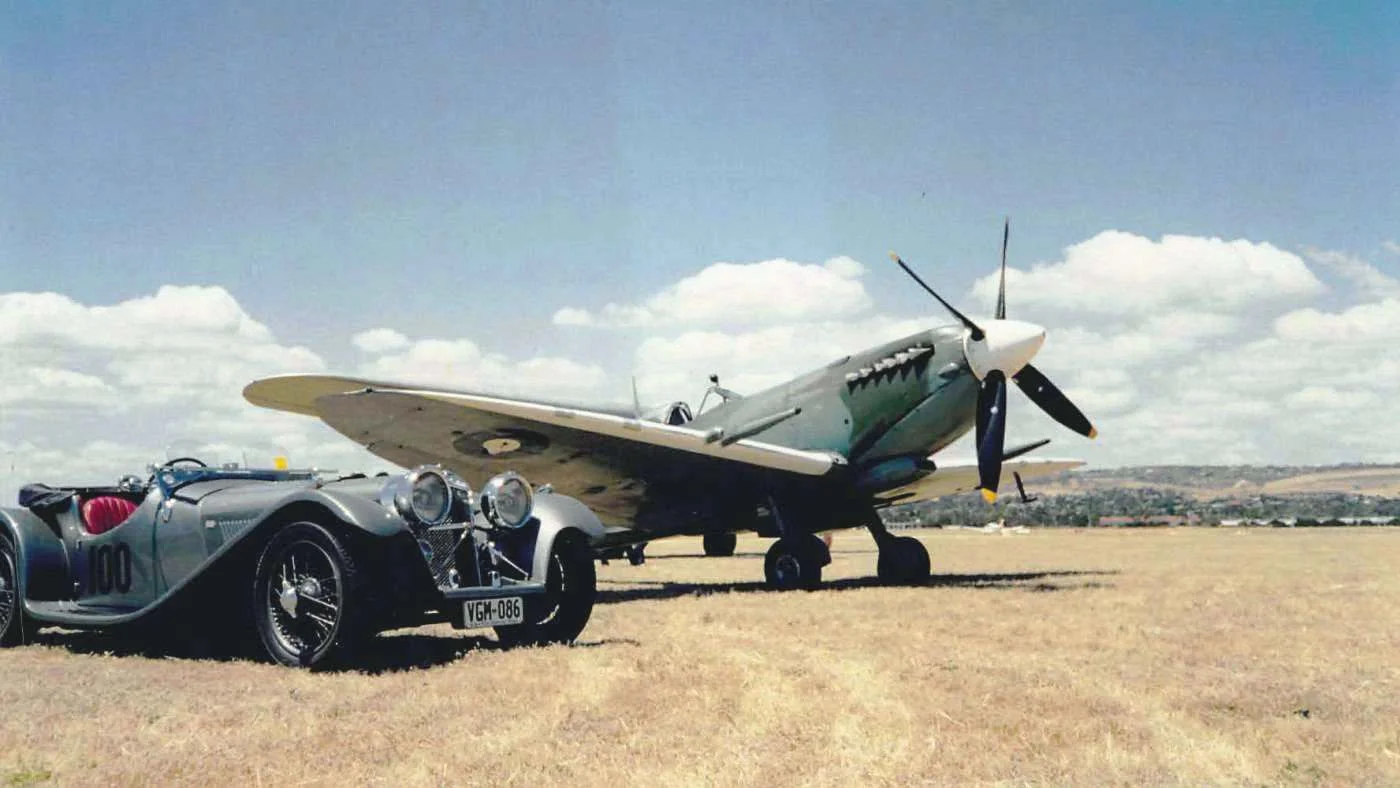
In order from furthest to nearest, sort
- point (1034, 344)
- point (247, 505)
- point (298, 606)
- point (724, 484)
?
point (724, 484) < point (1034, 344) < point (247, 505) < point (298, 606)

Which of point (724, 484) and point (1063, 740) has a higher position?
point (724, 484)

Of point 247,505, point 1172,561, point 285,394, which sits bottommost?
point 1172,561

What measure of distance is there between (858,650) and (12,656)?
6160mm

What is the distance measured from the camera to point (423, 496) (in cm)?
686

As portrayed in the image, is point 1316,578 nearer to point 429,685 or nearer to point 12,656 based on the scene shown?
point 429,685

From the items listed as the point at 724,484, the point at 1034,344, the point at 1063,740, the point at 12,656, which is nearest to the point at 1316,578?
the point at 1034,344

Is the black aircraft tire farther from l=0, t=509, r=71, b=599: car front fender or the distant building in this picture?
the distant building

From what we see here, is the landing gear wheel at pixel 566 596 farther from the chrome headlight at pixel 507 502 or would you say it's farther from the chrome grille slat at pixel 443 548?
the chrome grille slat at pixel 443 548

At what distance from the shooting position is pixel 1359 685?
246 inches

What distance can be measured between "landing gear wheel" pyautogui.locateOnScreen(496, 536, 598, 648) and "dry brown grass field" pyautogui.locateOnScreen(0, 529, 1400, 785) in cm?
29

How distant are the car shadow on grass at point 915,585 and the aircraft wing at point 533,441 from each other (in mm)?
1603

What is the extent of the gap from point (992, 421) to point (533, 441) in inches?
252

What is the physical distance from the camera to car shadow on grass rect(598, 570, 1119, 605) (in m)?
14.3

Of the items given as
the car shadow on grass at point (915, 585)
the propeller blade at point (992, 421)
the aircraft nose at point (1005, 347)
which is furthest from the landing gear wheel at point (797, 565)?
the aircraft nose at point (1005, 347)
